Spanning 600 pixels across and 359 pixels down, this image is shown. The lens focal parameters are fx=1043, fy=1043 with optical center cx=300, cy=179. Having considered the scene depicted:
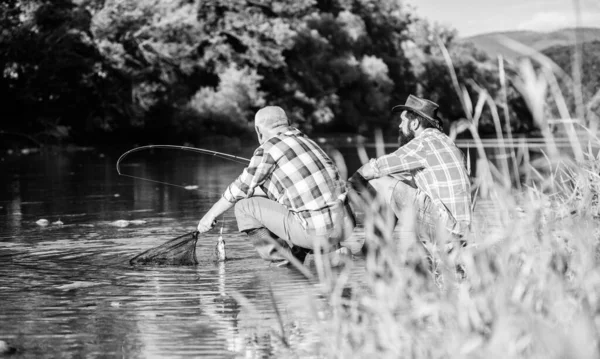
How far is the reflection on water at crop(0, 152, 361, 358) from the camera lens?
5.27m

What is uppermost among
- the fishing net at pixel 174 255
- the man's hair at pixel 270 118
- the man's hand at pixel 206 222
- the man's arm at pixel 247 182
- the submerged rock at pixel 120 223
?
the man's hair at pixel 270 118

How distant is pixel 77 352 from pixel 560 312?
2.68 m

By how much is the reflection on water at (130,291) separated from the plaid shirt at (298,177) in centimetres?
47

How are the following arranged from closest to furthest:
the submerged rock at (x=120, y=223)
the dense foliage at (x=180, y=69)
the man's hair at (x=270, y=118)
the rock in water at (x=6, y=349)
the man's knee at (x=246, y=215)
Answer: the rock in water at (x=6, y=349) < the man's hair at (x=270, y=118) < the man's knee at (x=246, y=215) < the submerged rock at (x=120, y=223) < the dense foliage at (x=180, y=69)

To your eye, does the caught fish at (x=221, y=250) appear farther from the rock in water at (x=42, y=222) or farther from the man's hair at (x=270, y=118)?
the rock in water at (x=42, y=222)

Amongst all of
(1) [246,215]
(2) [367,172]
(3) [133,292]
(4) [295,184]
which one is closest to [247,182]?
(4) [295,184]

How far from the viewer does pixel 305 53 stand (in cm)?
4812

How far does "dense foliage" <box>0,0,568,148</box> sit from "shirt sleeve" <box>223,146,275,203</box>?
21.1 metres

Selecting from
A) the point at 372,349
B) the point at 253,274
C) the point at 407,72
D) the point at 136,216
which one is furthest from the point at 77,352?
the point at 407,72

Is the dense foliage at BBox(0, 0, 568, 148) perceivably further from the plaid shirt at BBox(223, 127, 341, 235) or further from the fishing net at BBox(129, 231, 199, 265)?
the plaid shirt at BBox(223, 127, 341, 235)

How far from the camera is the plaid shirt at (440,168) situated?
714cm

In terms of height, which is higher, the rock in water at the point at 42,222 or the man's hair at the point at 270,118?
the man's hair at the point at 270,118

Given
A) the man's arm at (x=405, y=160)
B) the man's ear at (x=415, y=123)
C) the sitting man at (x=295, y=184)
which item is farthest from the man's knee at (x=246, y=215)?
the man's ear at (x=415, y=123)

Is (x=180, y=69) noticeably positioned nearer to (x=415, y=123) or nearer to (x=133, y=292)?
(x=415, y=123)
